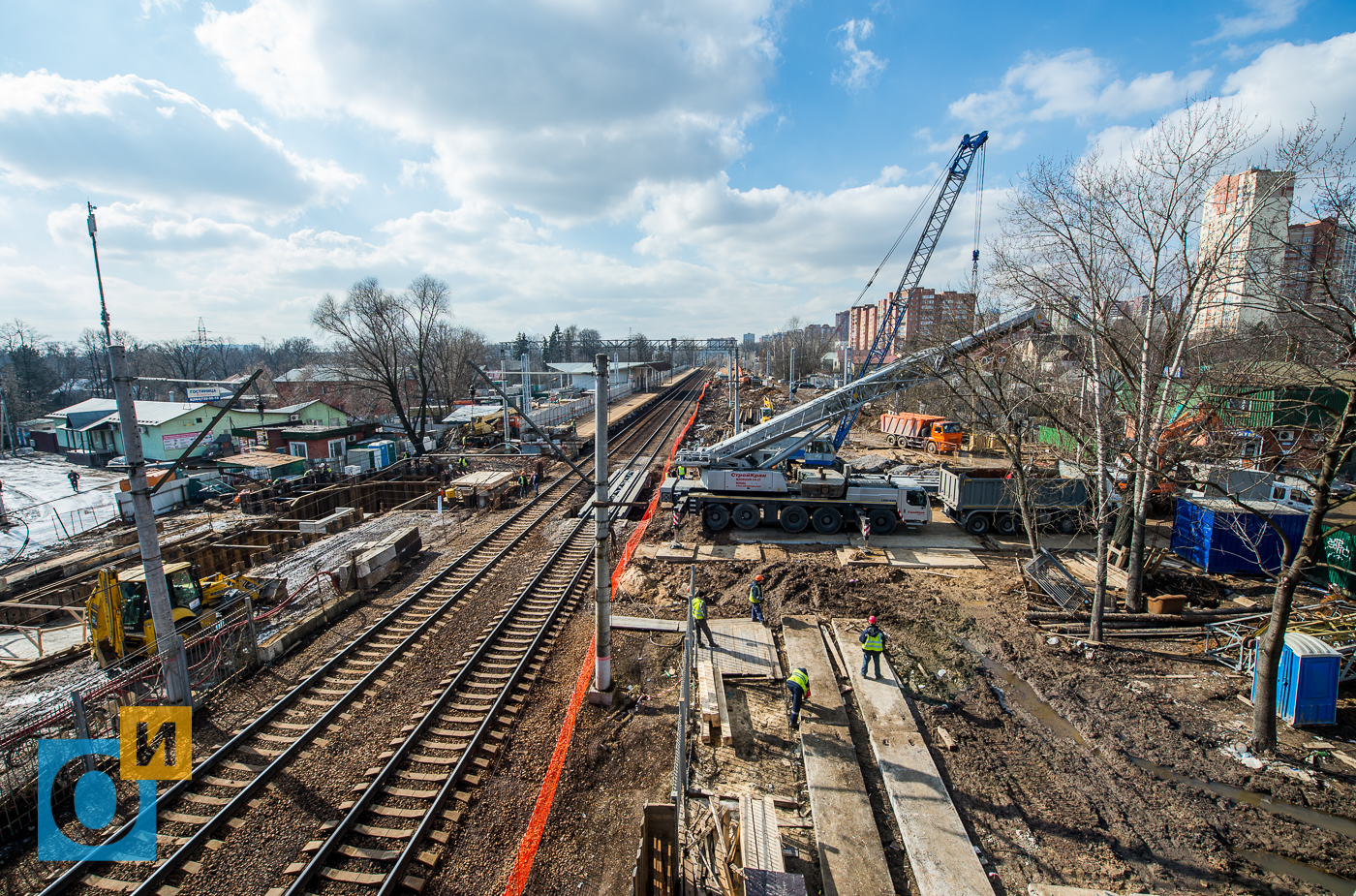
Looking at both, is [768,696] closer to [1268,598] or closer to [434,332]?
[1268,598]

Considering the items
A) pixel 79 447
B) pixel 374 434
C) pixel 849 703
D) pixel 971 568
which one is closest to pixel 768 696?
pixel 849 703

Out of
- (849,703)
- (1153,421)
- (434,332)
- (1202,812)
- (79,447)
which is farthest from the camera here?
(79,447)

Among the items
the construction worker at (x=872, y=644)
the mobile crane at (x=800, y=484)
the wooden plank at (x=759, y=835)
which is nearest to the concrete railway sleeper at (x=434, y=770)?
the wooden plank at (x=759, y=835)

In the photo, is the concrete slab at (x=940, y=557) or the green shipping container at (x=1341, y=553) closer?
the green shipping container at (x=1341, y=553)

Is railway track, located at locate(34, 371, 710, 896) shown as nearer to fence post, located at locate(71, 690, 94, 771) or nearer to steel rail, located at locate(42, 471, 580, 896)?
steel rail, located at locate(42, 471, 580, 896)

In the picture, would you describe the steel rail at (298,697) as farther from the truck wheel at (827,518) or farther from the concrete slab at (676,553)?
the truck wheel at (827,518)

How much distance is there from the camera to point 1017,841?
666 centimetres

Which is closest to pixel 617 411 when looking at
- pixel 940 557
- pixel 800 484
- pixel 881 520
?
pixel 800 484

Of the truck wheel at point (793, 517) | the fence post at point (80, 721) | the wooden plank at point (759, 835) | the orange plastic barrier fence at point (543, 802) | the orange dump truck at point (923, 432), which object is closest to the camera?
the wooden plank at point (759, 835)

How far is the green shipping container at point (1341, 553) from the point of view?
44.4 feet

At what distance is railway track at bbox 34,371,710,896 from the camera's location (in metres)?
6.58

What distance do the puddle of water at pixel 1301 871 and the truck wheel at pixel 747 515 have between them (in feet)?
42.7

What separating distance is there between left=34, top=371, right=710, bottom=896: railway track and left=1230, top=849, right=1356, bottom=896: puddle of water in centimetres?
965

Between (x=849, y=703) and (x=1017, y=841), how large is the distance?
117 inches
